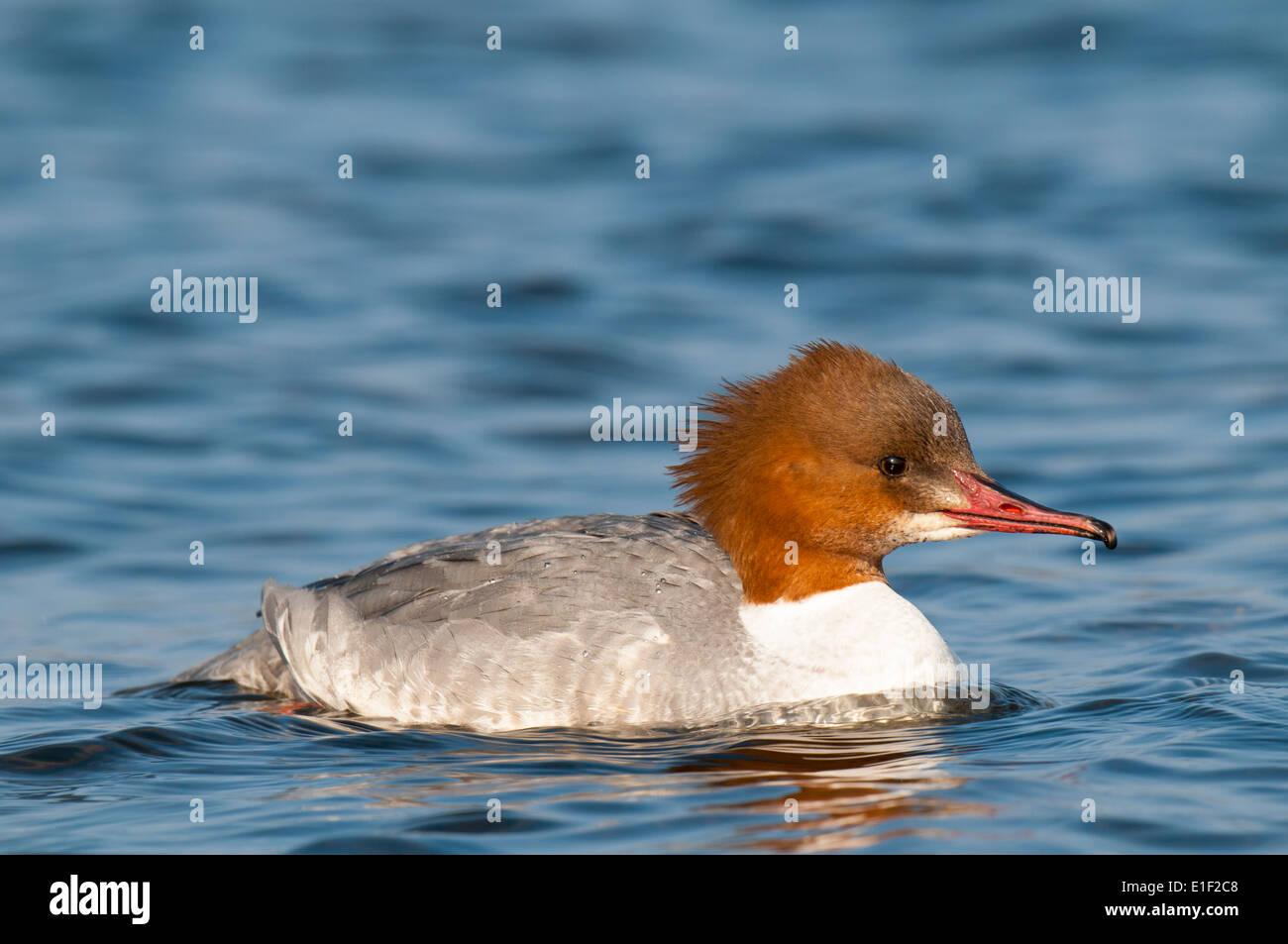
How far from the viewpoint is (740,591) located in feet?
24.9

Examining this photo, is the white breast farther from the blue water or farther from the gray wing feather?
the blue water

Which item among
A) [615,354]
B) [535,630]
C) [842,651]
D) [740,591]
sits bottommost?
[842,651]

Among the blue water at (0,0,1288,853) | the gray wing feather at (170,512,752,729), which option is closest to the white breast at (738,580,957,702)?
the gray wing feather at (170,512,752,729)

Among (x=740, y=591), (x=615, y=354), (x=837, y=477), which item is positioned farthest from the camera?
(x=615, y=354)

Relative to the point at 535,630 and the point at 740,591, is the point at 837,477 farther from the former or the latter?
the point at 535,630

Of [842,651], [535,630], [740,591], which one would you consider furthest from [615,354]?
[842,651]

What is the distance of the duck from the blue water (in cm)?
24

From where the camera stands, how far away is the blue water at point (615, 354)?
261 inches

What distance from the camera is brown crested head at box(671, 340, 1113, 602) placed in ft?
23.9

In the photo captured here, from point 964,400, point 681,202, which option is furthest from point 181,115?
point 964,400

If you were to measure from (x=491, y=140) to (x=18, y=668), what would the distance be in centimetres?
1023

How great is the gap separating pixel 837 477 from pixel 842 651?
2.48ft

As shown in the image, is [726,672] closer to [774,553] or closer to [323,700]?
[774,553]

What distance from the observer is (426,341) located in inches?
533
